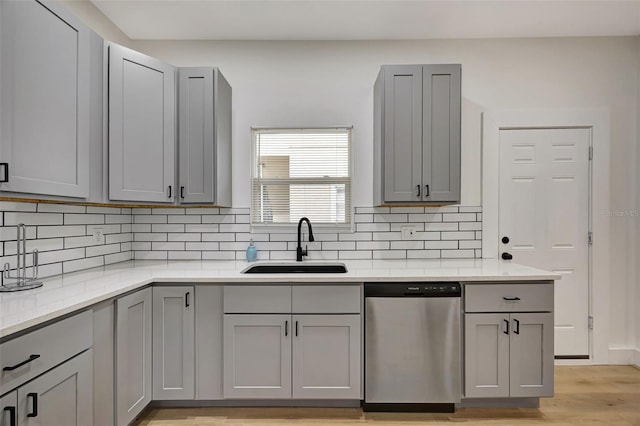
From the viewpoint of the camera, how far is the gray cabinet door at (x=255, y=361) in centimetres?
224

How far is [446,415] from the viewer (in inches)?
89.4

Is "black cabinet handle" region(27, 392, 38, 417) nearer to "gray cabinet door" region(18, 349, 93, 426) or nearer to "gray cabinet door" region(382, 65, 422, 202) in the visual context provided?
"gray cabinet door" region(18, 349, 93, 426)

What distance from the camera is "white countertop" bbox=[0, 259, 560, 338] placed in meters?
1.42

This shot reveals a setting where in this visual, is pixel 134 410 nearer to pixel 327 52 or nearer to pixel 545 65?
pixel 327 52

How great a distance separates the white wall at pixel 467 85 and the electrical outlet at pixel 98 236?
112cm

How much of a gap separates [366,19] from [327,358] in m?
2.49

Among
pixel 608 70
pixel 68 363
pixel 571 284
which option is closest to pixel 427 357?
pixel 571 284

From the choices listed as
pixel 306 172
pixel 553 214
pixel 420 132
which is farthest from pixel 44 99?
pixel 553 214

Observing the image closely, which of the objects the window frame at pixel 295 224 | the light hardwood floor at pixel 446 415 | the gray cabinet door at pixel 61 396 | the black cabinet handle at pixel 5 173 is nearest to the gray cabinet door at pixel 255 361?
the light hardwood floor at pixel 446 415

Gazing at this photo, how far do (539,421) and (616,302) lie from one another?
1489mm

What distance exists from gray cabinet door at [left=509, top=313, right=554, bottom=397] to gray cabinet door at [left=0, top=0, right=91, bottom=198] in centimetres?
273

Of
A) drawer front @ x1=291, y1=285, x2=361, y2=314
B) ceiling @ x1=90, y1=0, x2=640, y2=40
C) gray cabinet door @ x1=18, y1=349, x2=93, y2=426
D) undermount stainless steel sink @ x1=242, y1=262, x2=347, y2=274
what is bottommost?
gray cabinet door @ x1=18, y1=349, x2=93, y2=426

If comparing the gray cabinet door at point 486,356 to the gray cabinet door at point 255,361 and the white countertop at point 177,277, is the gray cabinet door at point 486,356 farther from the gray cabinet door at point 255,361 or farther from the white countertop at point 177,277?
the gray cabinet door at point 255,361

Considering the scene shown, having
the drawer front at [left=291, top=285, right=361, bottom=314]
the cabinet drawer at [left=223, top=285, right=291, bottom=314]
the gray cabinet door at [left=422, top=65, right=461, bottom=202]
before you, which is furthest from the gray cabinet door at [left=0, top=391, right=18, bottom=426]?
the gray cabinet door at [left=422, top=65, right=461, bottom=202]
